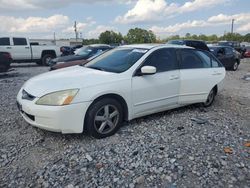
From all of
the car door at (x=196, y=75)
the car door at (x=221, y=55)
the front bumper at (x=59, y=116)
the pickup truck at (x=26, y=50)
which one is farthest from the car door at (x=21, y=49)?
the front bumper at (x=59, y=116)

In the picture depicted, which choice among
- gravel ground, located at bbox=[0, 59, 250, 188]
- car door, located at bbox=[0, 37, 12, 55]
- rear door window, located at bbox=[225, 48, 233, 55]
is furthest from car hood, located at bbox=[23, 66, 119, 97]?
rear door window, located at bbox=[225, 48, 233, 55]

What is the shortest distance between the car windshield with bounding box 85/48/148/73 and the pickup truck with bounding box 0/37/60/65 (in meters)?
11.2

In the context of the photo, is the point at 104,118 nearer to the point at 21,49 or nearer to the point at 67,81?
the point at 67,81

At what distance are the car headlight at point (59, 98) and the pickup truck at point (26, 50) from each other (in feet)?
40.3

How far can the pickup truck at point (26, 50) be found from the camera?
14.5m

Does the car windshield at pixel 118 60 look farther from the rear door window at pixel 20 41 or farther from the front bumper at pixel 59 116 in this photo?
the rear door window at pixel 20 41

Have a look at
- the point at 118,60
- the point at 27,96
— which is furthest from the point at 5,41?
the point at 27,96

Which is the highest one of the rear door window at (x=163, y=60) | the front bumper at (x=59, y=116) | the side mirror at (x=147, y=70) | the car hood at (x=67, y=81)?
the rear door window at (x=163, y=60)

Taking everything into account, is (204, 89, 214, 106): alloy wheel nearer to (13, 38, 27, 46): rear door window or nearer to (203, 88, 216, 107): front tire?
(203, 88, 216, 107): front tire

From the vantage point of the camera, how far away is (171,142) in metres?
3.88

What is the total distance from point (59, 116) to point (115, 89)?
3.15ft

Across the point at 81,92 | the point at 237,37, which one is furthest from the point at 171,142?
the point at 237,37

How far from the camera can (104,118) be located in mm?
3943

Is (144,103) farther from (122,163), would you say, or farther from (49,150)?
(49,150)
